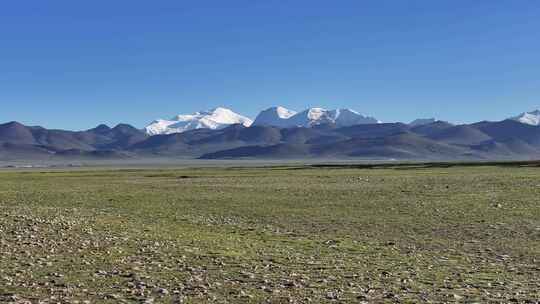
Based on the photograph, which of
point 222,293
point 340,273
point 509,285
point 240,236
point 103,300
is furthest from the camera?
point 240,236

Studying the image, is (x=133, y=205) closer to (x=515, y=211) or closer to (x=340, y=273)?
(x=515, y=211)

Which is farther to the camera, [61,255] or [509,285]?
[61,255]

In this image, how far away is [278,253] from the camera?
21.5 metres

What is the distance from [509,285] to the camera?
635 inches

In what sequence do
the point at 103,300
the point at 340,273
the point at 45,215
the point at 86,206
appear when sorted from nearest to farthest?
the point at 103,300 < the point at 340,273 < the point at 45,215 < the point at 86,206

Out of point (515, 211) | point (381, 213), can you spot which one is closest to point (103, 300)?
point (381, 213)

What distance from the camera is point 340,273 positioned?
1772 cm

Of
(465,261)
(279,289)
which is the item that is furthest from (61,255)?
(465,261)

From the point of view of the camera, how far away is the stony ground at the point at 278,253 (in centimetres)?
1497

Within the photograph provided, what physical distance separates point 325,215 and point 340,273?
1728 centimetres

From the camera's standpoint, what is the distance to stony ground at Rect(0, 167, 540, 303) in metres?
15.0

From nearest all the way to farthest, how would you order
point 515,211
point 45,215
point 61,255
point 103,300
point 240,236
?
point 103,300, point 61,255, point 240,236, point 45,215, point 515,211

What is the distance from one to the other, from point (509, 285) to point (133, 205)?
1187 inches

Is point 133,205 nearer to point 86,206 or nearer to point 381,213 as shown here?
point 86,206
